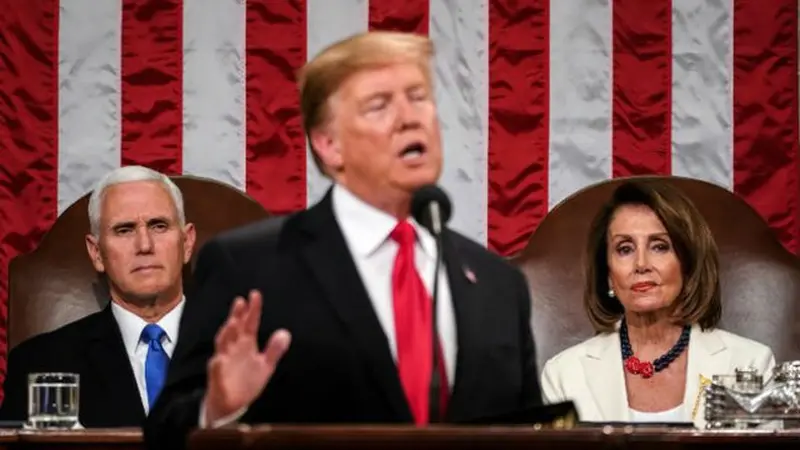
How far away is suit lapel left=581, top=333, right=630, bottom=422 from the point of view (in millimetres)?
4582

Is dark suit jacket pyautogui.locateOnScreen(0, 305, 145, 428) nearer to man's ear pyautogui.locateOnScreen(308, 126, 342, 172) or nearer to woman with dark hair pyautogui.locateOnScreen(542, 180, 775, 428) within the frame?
woman with dark hair pyautogui.locateOnScreen(542, 180, 775, 428)

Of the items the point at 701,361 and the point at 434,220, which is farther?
the point at 701,361

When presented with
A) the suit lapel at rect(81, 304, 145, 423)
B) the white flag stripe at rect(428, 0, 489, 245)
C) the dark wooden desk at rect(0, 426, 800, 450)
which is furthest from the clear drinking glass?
the white flag stripe at rect(428, 0, 489, 245)

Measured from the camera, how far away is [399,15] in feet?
17.2

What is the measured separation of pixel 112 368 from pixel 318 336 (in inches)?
81.4

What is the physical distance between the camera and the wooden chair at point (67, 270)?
16.4 feet

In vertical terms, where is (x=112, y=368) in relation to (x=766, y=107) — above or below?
below

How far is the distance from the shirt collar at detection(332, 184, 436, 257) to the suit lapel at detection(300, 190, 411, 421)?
2 centimetres

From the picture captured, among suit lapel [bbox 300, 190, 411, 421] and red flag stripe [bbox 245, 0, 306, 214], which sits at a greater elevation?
red flag stripe [bbox 245, 0, 306, 214]

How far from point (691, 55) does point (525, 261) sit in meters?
0.82

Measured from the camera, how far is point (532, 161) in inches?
206

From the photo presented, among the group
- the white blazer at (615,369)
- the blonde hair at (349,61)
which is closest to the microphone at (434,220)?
the blonde hair at (349,61)

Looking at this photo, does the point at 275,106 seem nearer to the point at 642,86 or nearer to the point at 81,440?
the point at 642,86

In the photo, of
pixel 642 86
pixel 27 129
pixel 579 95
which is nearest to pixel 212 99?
pixel 27 129
